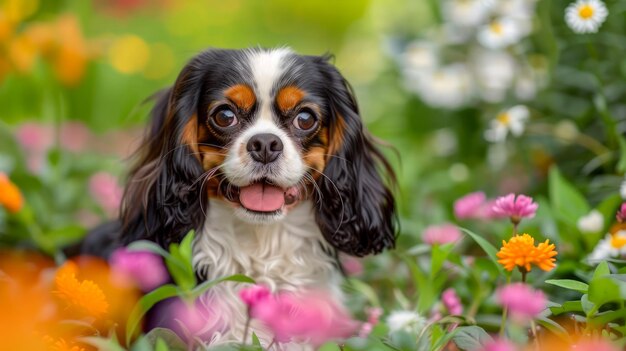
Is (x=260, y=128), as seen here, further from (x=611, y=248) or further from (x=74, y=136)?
(x=74, y=136)

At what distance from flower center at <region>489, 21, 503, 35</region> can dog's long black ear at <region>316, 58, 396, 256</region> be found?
1.43 meters

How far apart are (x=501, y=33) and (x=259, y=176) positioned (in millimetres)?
2049

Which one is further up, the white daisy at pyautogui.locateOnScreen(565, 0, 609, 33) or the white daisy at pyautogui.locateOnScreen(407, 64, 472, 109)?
the white daisy at pyautogui.locateOnScreen(565, 0, 609, 33)

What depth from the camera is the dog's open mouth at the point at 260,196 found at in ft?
9.30

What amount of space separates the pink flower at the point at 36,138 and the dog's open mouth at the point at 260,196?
2.08 metres

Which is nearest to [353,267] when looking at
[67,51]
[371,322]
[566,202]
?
[371,322]

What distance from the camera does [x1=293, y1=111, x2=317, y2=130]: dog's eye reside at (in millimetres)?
2855

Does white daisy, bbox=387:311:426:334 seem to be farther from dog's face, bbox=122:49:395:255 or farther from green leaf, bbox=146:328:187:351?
green leaf, bbox=146:328:187:351

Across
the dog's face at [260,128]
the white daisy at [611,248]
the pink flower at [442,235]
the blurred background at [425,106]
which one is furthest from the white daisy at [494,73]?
the dog's face at [260,128]

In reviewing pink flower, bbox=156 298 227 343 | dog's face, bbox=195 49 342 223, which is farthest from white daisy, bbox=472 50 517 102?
pink flower, bbox=156 298 227 343

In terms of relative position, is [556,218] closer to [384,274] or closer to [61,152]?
[384,274]

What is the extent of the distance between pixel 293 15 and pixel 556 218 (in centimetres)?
581

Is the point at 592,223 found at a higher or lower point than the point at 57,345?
higher

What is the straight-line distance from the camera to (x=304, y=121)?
2.87m
